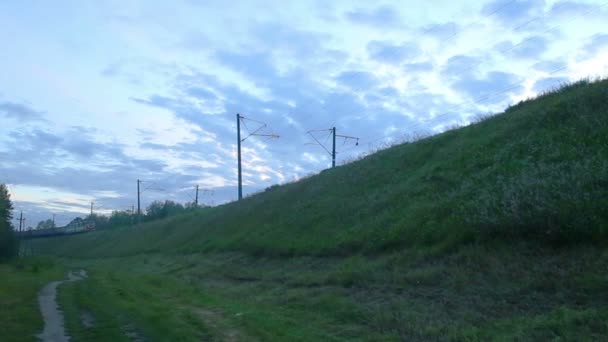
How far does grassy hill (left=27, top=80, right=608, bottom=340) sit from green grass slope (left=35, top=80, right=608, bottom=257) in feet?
0.22

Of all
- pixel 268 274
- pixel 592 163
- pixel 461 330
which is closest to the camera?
pixel 461 330

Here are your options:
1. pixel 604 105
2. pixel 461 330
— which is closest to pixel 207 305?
pixel 461 330

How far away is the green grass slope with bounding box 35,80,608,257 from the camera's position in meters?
16.2

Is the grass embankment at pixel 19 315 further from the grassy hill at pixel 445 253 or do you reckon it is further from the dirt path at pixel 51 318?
the grassy hill at pixel 445 253

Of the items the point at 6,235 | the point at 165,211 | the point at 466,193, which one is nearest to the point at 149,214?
the point at 165,211

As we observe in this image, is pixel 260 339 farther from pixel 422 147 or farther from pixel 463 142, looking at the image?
pixel 422 147

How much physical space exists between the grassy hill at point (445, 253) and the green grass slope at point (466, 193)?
0.07 meters

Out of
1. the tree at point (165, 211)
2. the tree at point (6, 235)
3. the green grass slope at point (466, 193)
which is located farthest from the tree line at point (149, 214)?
the green grass slope at point (466, 193)

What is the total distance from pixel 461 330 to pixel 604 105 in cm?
1516

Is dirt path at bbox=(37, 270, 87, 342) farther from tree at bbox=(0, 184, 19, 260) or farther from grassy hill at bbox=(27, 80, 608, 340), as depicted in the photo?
tree at bbox=(0, 184, 19, 260)

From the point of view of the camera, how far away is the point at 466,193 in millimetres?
21734

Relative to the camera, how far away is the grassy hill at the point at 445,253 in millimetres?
12867

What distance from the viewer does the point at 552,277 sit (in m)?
13.3

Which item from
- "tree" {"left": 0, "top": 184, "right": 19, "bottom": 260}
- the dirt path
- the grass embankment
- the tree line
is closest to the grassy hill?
the dirt path
